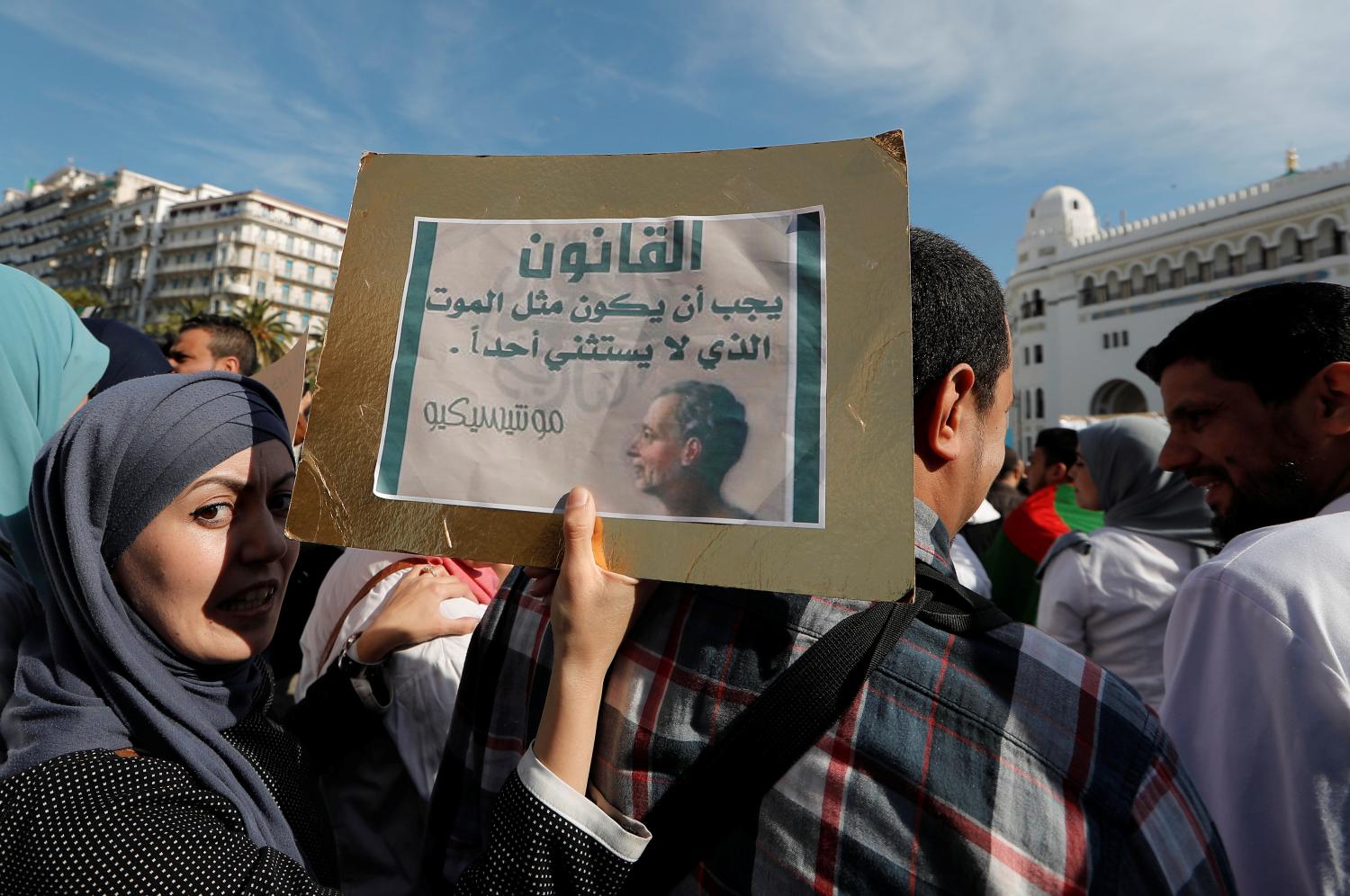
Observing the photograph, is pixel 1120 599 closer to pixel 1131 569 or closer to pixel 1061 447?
pixel 1131 569

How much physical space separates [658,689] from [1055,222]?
178 ft

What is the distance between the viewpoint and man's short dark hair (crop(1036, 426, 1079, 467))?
5.30 m

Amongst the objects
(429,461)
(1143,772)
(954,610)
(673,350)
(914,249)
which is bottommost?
(1143,772)

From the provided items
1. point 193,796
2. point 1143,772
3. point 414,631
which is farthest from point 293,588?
point 1143,772

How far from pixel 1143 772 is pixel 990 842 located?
0.22m

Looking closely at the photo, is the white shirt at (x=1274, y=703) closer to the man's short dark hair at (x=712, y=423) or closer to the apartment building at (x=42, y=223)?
the man's short dark hair at (x=712, y=423)

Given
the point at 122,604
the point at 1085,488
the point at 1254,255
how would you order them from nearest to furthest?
the point at 122,604
the point at 1085,488
the point at 1254,255

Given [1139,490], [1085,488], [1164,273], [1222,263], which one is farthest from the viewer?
[1164,273]

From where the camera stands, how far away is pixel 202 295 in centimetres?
6297

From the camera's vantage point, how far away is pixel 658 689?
1.12 meters

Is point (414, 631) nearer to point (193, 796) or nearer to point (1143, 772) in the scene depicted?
point (193, 796)

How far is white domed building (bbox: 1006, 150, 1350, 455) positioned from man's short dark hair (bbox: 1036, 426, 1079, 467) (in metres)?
28.0

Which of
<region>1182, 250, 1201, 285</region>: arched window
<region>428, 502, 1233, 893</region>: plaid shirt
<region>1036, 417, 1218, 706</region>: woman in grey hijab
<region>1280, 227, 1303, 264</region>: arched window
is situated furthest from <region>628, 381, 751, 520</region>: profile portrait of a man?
<region>1182, 250, 1201, 285</region>: arched window

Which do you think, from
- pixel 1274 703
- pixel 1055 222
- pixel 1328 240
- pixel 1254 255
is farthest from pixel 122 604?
pixel 1055 222
